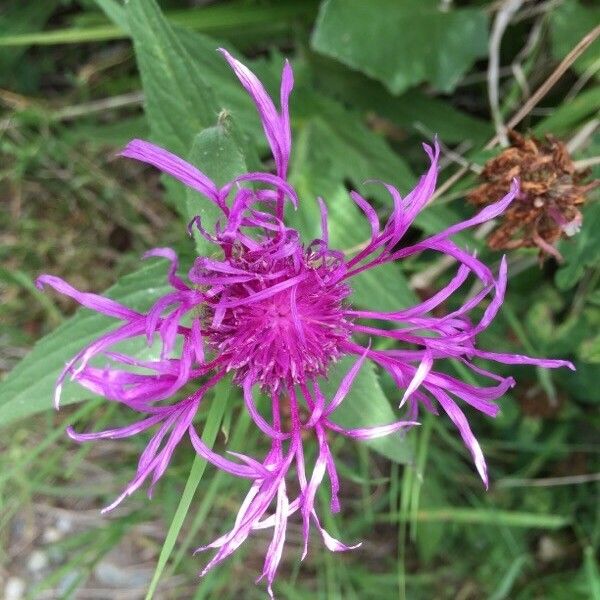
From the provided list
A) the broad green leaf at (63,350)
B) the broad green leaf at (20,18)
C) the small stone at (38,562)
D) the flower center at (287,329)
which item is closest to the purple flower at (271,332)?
the flower center at (287,329)

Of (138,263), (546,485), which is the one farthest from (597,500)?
(138,263)

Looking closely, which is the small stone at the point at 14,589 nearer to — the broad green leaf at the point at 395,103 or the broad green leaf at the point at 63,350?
the broad green leaf at the point at 63,350

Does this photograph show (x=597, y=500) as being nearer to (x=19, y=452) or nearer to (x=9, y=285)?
(x=19, y=452)

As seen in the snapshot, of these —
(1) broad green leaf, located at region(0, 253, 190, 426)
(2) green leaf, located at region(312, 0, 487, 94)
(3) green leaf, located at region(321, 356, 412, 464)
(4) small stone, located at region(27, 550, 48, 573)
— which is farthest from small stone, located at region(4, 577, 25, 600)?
(2) green leaf, located at region(312, 0, 487, 94)

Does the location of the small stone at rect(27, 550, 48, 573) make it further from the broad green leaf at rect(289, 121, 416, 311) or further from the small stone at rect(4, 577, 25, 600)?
the broad green leaf at rect(289, 121, 416, 311)

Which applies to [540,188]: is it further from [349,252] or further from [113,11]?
[113,11]
